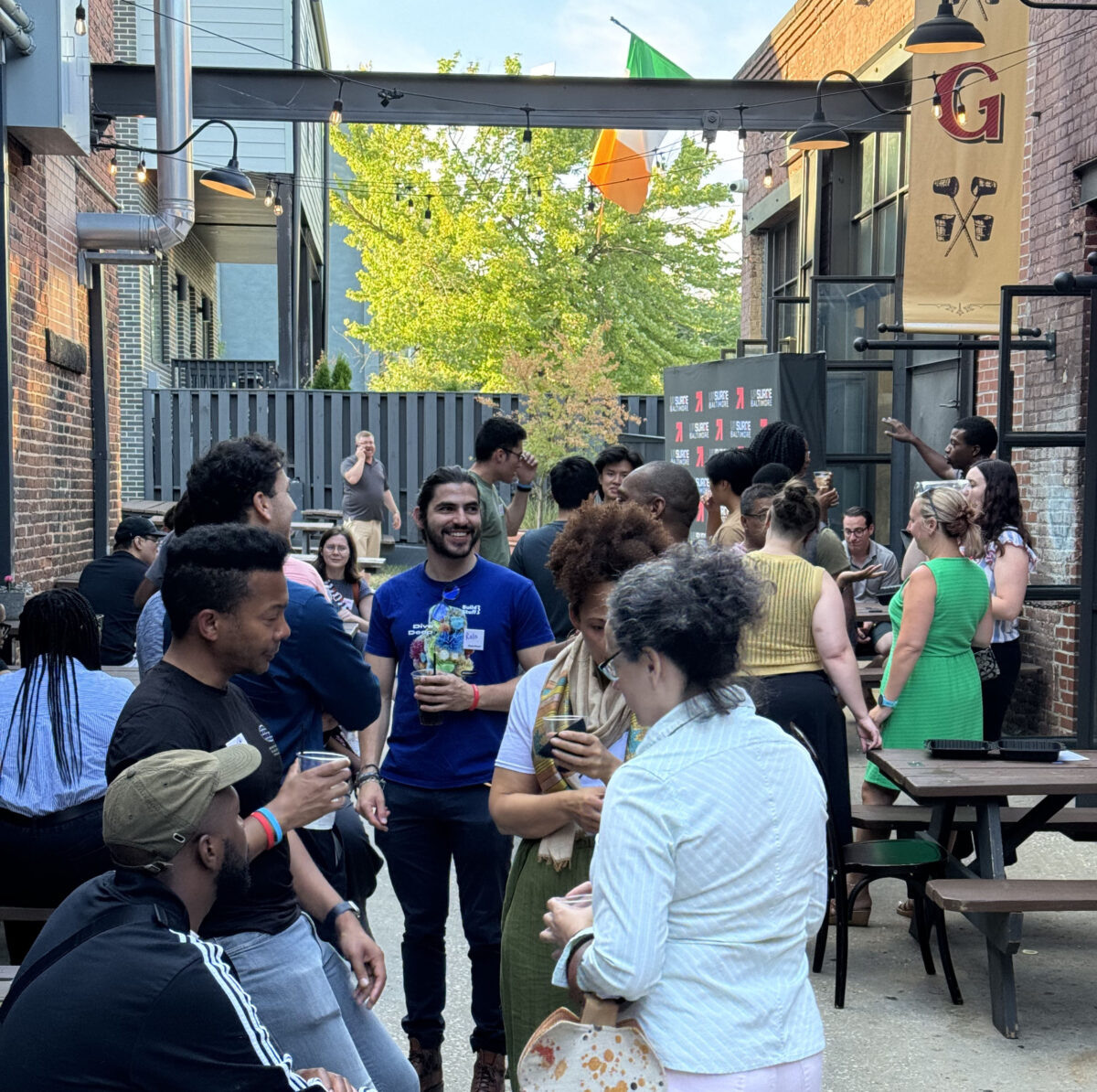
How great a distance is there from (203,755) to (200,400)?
19.2 metres

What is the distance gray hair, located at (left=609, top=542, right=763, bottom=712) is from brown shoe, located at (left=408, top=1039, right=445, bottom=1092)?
7.53 feet

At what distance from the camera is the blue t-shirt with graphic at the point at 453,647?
4.06 meters

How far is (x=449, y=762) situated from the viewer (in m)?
4.04

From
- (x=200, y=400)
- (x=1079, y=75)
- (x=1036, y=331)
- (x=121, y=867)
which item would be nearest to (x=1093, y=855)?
(x=1036, y=331)

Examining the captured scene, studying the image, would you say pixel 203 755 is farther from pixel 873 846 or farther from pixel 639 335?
pixel 639 335

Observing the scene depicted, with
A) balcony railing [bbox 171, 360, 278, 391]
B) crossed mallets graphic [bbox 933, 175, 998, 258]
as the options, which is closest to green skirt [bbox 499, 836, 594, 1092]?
crossed mallets graphic [bbox 933, 175, 998, 258]

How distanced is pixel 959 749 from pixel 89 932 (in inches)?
153

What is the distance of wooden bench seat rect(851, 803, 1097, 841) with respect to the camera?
18.2ft

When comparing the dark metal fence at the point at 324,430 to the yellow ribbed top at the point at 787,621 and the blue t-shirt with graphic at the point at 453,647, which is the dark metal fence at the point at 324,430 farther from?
the blue t-shirt with graphic at the point at 453,647

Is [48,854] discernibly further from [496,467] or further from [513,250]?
[513,250]

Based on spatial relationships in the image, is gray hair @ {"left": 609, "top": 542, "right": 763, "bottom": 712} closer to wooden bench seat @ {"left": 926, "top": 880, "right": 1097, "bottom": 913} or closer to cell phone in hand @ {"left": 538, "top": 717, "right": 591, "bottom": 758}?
cell phone in hand @ {"left": 538, "top": 717, "right": 591, "bottom": 758}

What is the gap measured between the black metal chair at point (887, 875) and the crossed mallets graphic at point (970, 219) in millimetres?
5786

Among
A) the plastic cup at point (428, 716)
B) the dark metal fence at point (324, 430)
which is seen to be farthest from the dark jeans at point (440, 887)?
the dark metal fence at point (324, 430)

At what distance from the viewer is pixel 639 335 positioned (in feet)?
99.0
